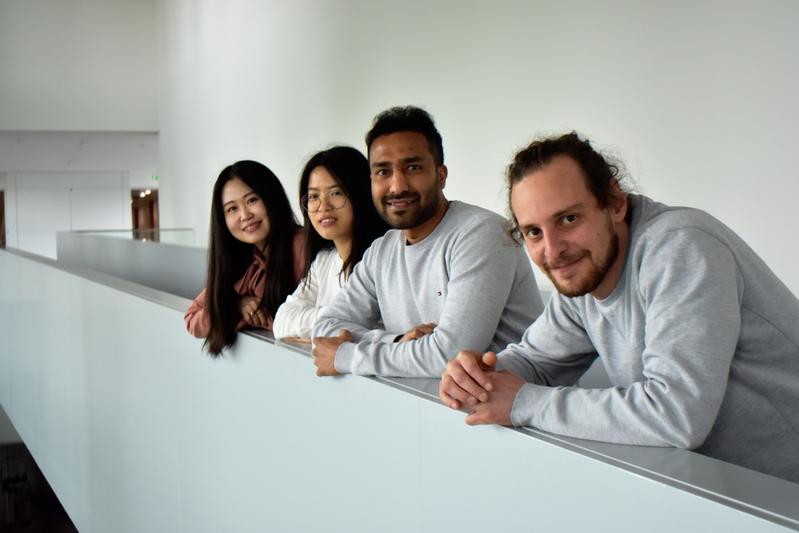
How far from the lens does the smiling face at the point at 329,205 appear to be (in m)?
2.92

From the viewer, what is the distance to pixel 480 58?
6.56 m

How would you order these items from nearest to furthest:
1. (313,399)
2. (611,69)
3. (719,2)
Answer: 1. (313,399)
2. (719,2)
3. (611,69)

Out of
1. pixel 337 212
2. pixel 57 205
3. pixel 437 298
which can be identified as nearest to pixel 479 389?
pixel 437 298

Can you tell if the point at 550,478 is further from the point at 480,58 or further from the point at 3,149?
the point at 3,149

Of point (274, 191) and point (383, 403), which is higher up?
point (274, 191)

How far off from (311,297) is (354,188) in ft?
1.56

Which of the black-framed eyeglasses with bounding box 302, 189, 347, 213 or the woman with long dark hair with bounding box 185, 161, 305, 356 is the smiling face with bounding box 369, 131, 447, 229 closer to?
the black-framed eyeglasses with bounding box 302, 189, 347, 213

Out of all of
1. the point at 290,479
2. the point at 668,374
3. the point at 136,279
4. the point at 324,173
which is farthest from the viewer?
the point at 136,279

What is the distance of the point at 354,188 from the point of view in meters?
2.93

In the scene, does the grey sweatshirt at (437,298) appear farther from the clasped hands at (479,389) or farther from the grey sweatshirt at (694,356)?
the grey sweatshirt at (694,356)

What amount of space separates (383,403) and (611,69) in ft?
13.2

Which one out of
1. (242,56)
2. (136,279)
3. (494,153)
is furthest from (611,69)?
(242,56)

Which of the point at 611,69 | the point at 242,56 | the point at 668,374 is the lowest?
the point at 668,374

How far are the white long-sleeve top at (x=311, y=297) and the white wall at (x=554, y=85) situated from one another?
2.75 ft
